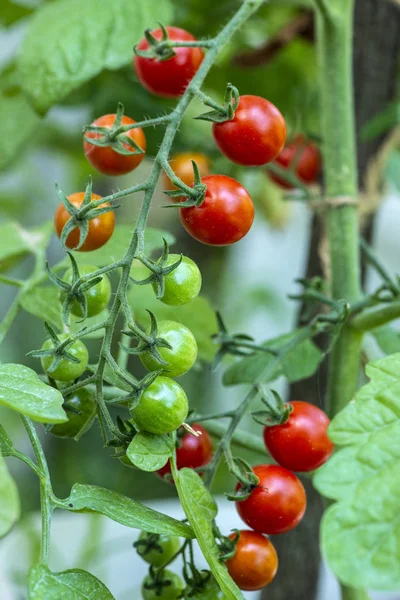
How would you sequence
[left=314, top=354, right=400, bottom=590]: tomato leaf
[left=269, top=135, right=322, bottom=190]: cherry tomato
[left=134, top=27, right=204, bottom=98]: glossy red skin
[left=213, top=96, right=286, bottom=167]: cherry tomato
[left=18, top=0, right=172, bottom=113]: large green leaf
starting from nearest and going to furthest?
1. [left=314, top=354, right=400, bottom=590]: tomato leaf
2. [left=213, top=96, right=286, bottom=167]: cherry tomato
3. [left=134, top=27, right=204, bottom=98]: glossy red skin
4. [left=18, top=0, right=172, bottom=113]: large green leaf
5. [left=269, top=135, right=322, bottom=190]: cherry tomato

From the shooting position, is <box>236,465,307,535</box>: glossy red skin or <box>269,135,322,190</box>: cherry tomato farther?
<box>269,135,322,190</box>: cherry tomato

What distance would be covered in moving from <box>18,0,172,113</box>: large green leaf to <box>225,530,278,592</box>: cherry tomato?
44cm

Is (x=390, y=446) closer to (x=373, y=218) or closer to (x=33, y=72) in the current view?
(x=33, y=72)

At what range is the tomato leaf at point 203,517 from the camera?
0.41 metres

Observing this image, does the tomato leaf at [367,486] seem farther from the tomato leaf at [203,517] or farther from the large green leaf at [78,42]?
the large green leaf at [78,42]

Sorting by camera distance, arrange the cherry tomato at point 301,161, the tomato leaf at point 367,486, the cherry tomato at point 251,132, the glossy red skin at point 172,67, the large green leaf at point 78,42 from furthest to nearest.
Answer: the cherry tomato at point 301,161 → the large green leaf at point 78,42 → the glossy red skin at point 172,67 → the cherry tomato at point 251,132 → the tomato leaf at point 367,486

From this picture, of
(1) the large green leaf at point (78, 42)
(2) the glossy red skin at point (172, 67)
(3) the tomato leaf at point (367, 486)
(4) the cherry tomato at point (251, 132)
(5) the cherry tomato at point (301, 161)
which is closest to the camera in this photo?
(3) the tomato leaf at point (367, 486)

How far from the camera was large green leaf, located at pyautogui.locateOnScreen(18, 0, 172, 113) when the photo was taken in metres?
0.69

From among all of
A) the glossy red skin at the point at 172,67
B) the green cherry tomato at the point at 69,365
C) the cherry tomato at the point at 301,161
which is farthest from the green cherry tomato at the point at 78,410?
the cherry tomato at the point at 301,161

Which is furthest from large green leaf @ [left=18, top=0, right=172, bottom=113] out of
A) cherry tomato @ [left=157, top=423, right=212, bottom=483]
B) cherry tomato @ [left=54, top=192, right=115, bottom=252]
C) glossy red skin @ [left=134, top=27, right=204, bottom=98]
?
cherry tomato @ [left=157, top=423, right=212, bottom=483]

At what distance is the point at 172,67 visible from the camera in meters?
0.56

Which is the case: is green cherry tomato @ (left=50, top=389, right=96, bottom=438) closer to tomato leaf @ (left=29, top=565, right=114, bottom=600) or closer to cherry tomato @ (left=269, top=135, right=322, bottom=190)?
tomato leaf @ (left=29, top=565, right=114, bottom=600)

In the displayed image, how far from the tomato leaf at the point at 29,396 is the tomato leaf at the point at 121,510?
0.24 feet

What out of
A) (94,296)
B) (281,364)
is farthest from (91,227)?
(281,364)
